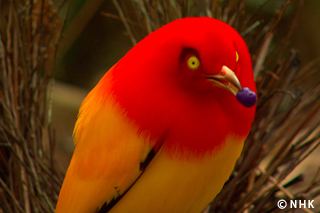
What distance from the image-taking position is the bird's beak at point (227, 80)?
621 mm

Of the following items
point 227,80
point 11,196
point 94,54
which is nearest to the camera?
point 227,80

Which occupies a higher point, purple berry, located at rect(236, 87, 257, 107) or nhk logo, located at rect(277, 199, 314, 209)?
purple berry, located at rect(236, 87, 257, 107)

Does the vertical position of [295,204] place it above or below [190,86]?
below

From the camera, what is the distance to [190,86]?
643 millimetres

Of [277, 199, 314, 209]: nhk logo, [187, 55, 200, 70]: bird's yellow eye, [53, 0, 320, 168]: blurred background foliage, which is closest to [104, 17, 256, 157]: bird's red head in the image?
[187, 55, 200, 70]: bird's yellow eye

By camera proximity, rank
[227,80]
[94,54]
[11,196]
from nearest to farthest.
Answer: [227,80] → [11,196] → [94,54]

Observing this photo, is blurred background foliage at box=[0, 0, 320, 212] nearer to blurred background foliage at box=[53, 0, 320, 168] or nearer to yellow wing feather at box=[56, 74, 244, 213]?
yellow wing feather at box=[56, 74, 244, 213]

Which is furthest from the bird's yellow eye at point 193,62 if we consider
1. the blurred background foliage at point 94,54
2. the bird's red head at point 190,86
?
the blurred background foliage at point 94,54

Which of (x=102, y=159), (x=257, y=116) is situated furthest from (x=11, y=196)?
(x=257, y=116)

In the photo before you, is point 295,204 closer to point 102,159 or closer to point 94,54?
point 102,159

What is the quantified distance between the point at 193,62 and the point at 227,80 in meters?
0.03

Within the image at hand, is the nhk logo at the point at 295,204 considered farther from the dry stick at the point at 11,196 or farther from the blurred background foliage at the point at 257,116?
the dry stick at the point at 11,196

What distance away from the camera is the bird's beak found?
62 cm

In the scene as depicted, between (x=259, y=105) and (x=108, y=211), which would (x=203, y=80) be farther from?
(x=259, y=105)
